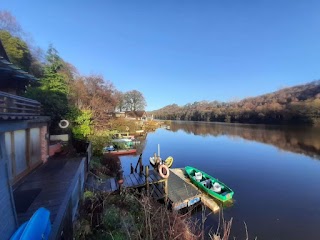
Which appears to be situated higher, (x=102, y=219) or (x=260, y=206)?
(x=102, y=219)

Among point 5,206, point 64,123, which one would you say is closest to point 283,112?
point 64,123

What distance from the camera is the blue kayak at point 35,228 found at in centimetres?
310

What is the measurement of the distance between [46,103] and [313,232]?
17.8 metres

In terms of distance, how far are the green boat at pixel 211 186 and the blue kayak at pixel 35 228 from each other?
10984mm

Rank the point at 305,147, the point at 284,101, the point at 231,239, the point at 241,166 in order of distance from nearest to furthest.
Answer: the point at 231,239 → the point at 241,166 → the point at 305,147 → the point at 284,101

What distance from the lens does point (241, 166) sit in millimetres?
21562

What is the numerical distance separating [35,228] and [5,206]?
26.3 inches

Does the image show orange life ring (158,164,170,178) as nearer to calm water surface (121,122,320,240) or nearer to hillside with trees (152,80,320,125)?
calm water surface (121,122,320,240)

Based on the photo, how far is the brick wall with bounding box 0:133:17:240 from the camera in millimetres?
3288

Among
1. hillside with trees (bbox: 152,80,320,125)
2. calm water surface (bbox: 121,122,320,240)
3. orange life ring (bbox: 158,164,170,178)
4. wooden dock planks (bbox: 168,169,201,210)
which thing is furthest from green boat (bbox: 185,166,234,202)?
hillside with trees (bbox: 152,80,320,125)

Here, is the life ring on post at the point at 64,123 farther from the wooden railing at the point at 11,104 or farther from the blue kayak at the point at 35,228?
the blue kayak at the point at 35,228

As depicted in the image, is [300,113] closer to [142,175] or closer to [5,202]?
[142,175]

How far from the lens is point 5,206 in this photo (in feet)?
11.4

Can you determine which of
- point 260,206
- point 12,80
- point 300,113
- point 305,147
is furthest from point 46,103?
point 300,113
